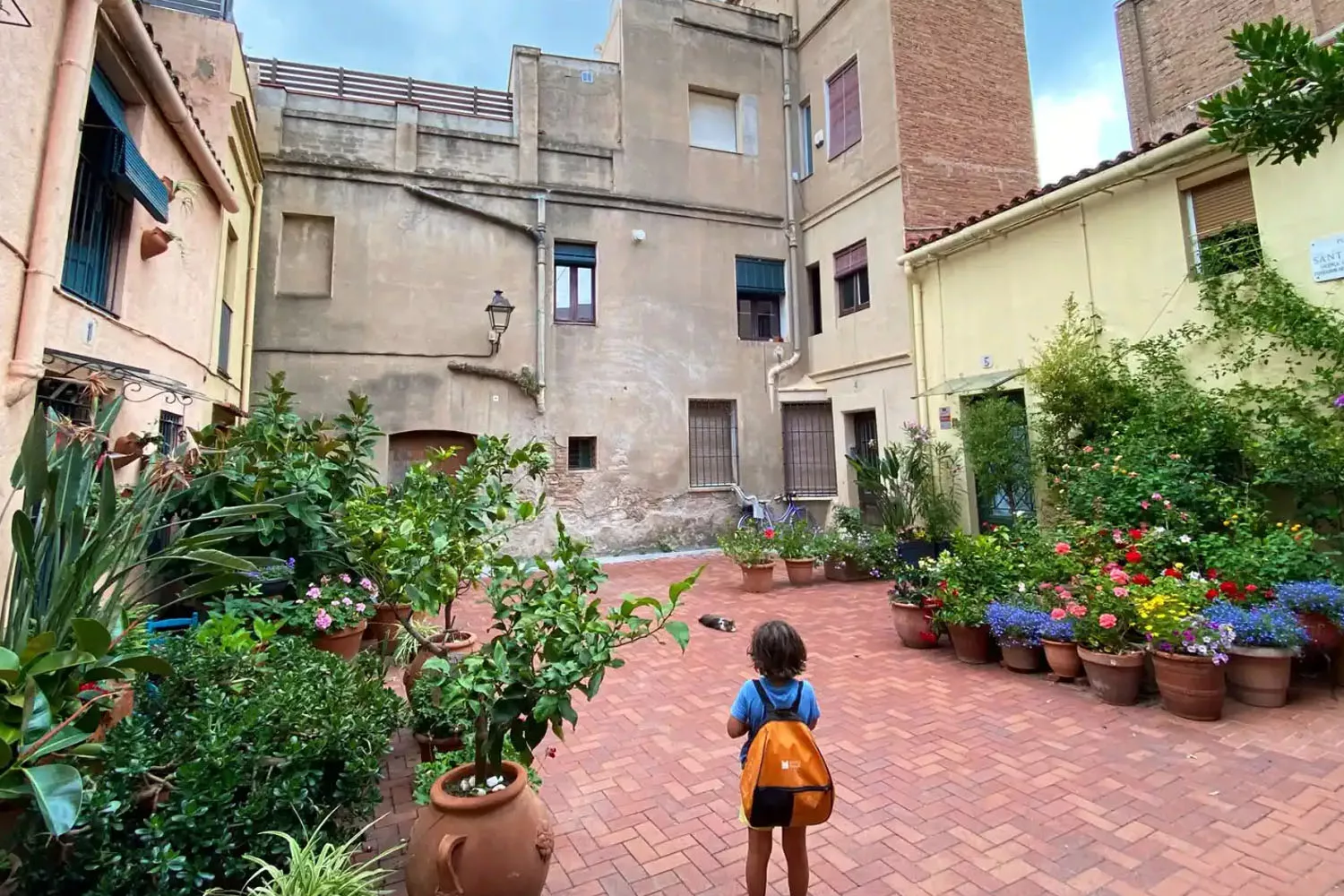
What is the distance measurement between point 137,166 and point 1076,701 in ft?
Answer: 26.2

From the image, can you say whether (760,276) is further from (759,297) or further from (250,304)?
(250,304)

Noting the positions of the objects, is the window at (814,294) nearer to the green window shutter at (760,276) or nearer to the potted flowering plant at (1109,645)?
the green window shutter at (760,276)

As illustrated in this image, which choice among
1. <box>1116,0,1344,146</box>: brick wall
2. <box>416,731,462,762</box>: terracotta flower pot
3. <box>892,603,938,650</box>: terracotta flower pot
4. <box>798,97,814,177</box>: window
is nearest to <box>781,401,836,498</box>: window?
<box>798,97,814,177</box>: window

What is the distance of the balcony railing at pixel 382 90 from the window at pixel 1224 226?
11.0 metres

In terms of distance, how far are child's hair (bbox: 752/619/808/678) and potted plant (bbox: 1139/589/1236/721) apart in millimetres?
3286

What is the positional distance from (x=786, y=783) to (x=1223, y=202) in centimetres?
808

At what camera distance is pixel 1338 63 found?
211cm

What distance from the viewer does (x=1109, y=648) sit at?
4.43m

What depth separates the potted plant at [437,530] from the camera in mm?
2811

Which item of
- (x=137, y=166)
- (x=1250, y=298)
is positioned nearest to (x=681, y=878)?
(x=137, y=166)

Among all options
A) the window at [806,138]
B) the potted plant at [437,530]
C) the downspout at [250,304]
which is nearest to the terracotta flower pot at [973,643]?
the potted plant at [437,530]

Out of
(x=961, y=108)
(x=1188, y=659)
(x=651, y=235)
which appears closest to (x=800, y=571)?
(x=1188, y=659)

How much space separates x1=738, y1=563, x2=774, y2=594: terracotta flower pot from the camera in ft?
27.8

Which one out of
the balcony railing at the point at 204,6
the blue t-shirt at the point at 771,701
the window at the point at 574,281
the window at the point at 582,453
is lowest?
the blue t-shirt at the point at 771,701
